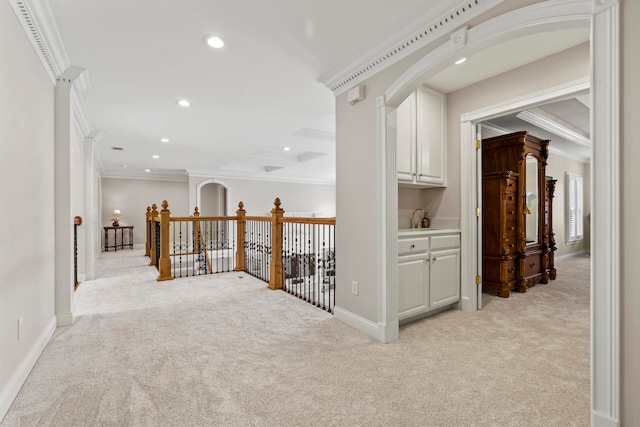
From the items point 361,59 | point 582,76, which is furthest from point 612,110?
point 361,59

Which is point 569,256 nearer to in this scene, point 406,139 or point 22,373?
point 406,139

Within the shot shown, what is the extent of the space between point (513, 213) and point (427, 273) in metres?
2.00

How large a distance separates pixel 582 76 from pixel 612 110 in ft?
5.29

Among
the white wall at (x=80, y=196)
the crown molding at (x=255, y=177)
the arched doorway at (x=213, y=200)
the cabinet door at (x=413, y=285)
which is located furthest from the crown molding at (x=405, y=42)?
the arched doorway at (x=213, y=200)

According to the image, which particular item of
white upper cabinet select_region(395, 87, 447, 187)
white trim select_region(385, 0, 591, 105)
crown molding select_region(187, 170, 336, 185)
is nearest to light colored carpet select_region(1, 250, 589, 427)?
white upper cabinet select_region(395, 87, 447, 187)

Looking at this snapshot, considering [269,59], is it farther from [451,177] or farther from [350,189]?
[451,177]

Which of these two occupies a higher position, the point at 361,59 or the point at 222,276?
the point at 361,59

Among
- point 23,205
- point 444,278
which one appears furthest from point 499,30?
point 23,205

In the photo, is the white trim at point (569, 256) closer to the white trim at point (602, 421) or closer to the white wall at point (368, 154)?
the white wall at point (368, 154)

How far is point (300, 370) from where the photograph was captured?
2066mm

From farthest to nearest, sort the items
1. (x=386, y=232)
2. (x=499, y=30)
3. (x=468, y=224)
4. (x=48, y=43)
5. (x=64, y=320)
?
(x=468, y=224)
(x=64, y=320)
(x=386, y=232)
(x=48, y=43)
(x=499, y=30)

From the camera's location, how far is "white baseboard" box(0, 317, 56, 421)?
1631mm

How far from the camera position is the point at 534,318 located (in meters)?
3.10

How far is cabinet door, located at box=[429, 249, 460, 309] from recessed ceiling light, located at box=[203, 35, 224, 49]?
104 inches
